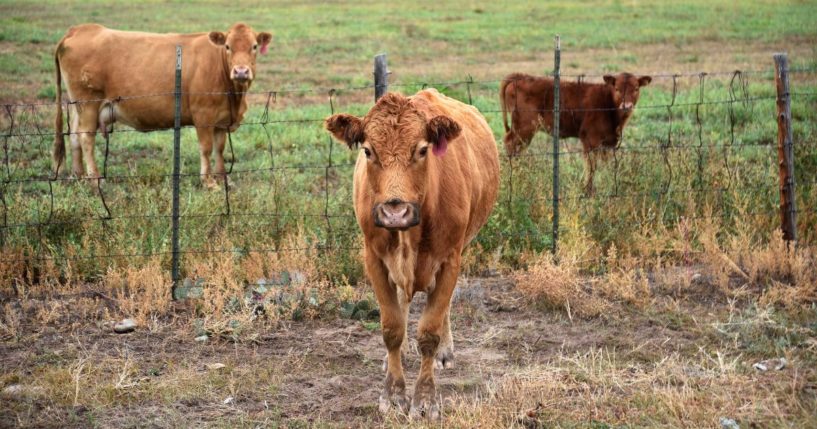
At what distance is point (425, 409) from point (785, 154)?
474 cm

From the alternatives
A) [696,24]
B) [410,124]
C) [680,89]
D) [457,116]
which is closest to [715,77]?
[680,89]

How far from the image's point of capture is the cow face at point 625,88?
12891 millimetres

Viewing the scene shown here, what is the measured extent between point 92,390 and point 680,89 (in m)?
15.2

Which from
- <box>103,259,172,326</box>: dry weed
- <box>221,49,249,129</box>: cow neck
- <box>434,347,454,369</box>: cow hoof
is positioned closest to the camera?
<box>434,347,454,369</box>: cow hoof

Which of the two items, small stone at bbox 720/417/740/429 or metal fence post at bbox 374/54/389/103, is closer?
small stone at bbox 720/417/740/429

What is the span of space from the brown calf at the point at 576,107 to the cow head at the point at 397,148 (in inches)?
282

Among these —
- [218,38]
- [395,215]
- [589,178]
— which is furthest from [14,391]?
[218,38]

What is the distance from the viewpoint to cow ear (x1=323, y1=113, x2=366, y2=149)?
567cm

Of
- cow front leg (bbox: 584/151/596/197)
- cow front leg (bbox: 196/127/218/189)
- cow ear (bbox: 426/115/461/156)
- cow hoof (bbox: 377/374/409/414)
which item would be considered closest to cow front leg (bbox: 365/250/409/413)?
cow hoof (bbox: 377/374/409/414)

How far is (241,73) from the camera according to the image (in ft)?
41.3

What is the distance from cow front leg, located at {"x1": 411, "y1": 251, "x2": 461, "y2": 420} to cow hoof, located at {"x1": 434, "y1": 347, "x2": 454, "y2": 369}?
59 cm

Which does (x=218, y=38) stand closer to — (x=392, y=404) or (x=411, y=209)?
(x=392, y=404)

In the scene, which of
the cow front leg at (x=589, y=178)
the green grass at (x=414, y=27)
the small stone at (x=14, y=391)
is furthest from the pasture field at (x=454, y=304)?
the green grass at (x=414, y=27)

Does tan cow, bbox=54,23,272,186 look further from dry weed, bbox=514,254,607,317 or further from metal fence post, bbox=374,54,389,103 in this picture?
dry weed, bbox=514,254,607,317
